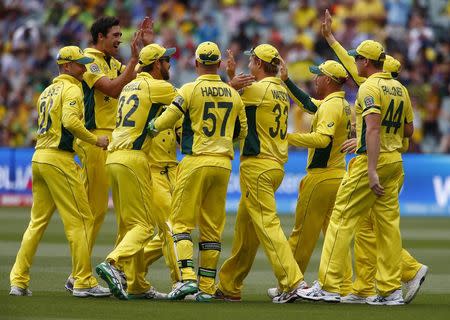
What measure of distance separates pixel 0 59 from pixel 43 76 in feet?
5.87

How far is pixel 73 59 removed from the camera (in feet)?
37.2

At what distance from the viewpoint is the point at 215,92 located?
35.6 feet

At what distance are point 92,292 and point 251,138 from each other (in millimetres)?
2106

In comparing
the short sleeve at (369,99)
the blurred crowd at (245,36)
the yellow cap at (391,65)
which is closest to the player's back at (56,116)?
the short sleeve at (369,99)

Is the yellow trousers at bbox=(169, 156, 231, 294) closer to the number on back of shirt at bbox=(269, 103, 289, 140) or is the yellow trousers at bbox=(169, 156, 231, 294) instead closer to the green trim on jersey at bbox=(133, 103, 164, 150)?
the green trim on jersey at bbox=(133, 103, 164, 150)

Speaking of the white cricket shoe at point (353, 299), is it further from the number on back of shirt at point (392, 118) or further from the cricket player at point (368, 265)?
the number on back of shirt at point (392, 118)

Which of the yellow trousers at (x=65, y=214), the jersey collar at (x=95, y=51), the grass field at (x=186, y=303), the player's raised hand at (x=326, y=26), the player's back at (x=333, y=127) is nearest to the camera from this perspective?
the grass field at (x=186, y=303)

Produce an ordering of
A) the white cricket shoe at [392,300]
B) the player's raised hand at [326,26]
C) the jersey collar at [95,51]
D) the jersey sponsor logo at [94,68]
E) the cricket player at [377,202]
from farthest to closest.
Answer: the jersey collar at [95,51] < the jersey sponsor logo at [94,68] < the player's raised hand at [326,26] < the white cricket shoe at [392,300] < the cricket player at [377,202]

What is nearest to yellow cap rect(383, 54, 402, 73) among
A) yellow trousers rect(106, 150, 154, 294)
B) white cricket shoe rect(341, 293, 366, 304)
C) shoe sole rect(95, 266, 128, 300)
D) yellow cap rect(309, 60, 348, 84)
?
yellow cap rect(309, 60, 348, 84)

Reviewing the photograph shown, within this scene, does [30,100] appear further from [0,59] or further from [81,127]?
[81,127]

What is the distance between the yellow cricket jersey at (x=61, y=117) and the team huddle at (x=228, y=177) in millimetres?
13

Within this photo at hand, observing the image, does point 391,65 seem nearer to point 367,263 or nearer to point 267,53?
point 267,53

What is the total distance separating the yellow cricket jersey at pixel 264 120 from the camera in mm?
11148

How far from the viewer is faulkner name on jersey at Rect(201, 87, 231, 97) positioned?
1083 cm
